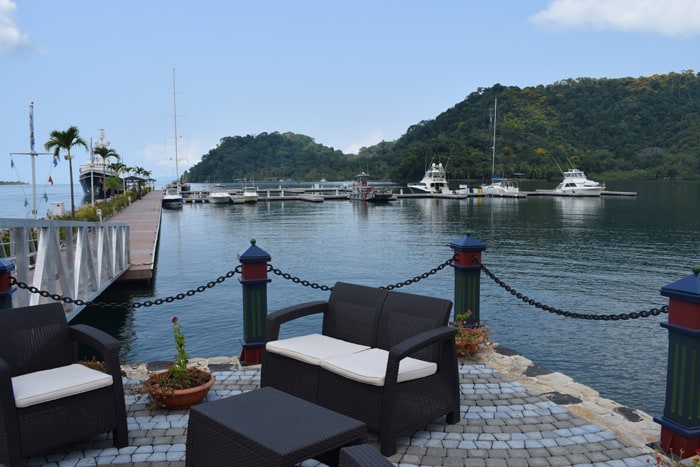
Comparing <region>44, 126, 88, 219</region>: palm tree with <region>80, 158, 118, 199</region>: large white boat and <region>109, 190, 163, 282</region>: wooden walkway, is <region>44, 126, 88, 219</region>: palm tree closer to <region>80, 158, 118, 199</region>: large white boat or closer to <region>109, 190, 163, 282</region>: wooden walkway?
<region>109, 190, 163, 282</region>: wooden walkway

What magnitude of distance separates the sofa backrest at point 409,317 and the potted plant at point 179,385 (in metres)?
1.54

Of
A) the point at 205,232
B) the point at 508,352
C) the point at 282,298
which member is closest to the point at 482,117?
the point at 205,232

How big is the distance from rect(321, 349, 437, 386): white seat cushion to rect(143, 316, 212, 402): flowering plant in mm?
1273

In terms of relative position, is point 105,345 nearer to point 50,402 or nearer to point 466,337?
Result: point 50,402

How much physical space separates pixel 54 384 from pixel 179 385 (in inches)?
43.3

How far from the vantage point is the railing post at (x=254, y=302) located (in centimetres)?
565

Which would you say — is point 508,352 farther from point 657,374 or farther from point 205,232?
point 205,232

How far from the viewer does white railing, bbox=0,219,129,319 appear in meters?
7.12

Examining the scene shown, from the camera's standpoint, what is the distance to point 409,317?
14.0 ft

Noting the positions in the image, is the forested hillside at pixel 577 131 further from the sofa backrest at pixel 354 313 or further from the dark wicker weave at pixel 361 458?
the dark wicker weave at pixel 361 458

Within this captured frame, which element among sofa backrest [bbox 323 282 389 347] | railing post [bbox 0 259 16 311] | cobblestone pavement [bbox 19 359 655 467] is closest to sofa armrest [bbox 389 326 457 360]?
sofa backrest [bbox 323 282 389 347]

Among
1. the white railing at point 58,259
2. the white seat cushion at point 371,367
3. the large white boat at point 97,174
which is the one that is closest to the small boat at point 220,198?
the large white boat at point 97,174

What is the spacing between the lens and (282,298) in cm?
1602

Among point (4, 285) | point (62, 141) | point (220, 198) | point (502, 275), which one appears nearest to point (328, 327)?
point (4, 285)
